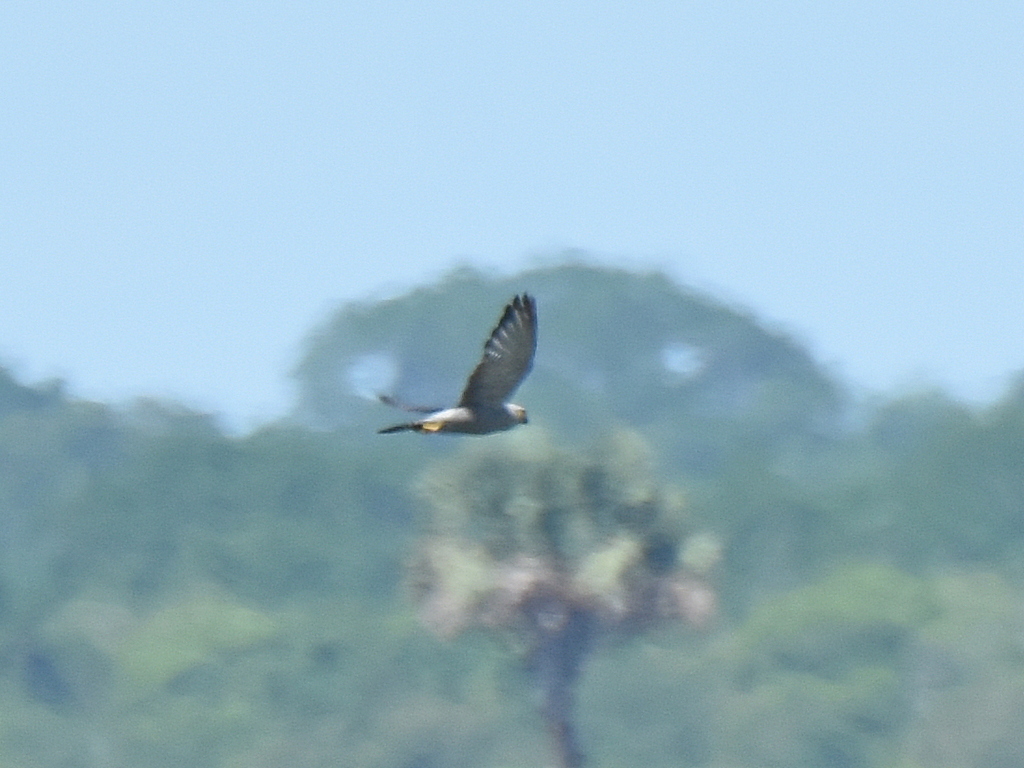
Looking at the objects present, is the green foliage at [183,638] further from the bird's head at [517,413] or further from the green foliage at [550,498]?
the bird's head at [517,413]

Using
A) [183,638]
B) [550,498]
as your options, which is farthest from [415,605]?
[183,638]

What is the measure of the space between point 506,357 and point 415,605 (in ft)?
75.0

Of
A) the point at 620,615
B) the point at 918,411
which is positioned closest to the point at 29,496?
the point at 918,411

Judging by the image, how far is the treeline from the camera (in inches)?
2544

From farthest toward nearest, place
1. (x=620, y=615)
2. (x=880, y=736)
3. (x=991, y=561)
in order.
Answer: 1. (x=991, y=561)
2. (x=880, y=736)
3. (x=620, y=615)

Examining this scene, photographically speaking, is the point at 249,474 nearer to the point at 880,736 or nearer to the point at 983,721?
the point at 880,736

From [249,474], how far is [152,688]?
21405 mm

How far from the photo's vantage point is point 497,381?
18.4 m

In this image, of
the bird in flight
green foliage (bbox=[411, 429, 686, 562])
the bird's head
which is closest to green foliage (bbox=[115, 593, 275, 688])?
green foliage (bbox=[411, 429, 686, 562])

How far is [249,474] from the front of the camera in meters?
89.2

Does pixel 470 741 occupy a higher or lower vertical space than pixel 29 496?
lower

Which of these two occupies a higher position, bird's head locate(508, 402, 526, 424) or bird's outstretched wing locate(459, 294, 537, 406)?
bird's outstretched wing locate(459, 294, 537, 406)

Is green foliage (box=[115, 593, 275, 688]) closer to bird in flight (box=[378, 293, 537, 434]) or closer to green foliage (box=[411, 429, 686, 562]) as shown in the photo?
green foliage (box=[411, 429, 686, 562])

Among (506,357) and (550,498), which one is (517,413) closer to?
(506,357)
